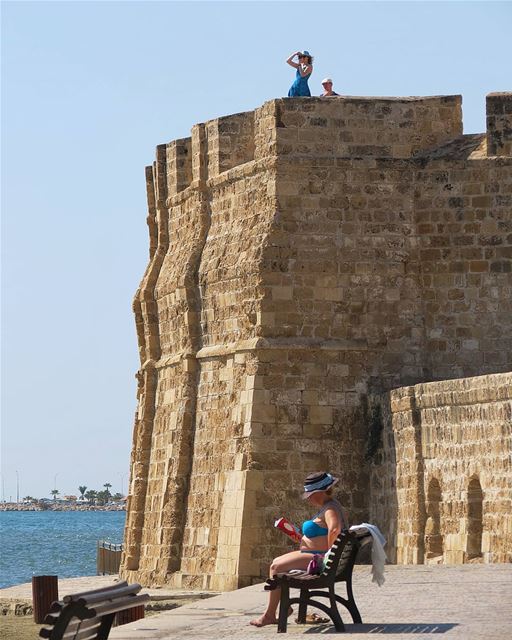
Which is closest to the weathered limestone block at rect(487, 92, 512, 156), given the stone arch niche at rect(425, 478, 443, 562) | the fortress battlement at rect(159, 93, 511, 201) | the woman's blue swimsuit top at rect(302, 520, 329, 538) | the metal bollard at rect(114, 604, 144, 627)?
the fortress battlement at rect(159, 93, 511, 201)

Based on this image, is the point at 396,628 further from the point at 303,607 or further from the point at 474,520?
the point at 474,520

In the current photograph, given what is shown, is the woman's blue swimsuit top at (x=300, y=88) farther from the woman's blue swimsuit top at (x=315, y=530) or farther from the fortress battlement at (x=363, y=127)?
the woman's blue swimsuit top at (x=315, y=530)

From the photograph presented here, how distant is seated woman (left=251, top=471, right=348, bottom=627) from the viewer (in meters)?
13.9

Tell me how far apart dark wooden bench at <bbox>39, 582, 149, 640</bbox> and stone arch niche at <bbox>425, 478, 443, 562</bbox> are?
761 cm

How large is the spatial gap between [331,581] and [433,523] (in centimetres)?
699

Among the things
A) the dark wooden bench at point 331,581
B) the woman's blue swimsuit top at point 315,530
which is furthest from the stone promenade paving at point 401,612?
the woman's blue swimsuit top at point 315,530

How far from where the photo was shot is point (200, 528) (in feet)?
75.3

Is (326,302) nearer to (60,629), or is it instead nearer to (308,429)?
(308,429)

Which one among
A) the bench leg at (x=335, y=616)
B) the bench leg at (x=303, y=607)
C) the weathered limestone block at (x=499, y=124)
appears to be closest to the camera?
the bench leg at (x=335, y=616)

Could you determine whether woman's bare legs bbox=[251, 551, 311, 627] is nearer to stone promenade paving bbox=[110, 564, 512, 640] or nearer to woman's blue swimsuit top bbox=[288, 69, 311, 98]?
stone promenade paving bbox=[110, 564, 512, 640]

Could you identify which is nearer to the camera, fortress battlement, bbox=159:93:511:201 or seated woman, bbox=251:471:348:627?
seated woman, bbox=251:471:348:627

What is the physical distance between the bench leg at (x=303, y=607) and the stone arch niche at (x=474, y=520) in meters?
5.55

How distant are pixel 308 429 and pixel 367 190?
2741 millimetres

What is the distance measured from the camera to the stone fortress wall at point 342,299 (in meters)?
21.9
